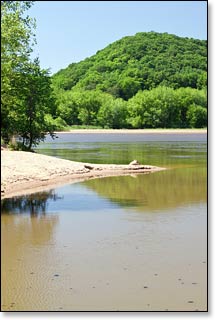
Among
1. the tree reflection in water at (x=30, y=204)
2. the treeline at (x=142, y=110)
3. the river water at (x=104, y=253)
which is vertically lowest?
the river water at (x=104, y=253)

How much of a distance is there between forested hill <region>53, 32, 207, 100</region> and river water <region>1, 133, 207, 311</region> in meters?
1.84

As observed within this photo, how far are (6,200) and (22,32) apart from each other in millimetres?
3320

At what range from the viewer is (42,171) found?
523 inches

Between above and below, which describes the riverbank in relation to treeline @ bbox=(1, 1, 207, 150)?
below

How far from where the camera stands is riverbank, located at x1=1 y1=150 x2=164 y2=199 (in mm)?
10930

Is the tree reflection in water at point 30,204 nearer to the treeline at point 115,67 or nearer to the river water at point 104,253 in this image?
the river water at point 104,253

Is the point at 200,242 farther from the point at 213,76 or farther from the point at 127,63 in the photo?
the point at 127,63

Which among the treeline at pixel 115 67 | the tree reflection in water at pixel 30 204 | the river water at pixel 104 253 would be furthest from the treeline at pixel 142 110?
the river water at pixel 104 253

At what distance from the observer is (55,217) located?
26.0 ft

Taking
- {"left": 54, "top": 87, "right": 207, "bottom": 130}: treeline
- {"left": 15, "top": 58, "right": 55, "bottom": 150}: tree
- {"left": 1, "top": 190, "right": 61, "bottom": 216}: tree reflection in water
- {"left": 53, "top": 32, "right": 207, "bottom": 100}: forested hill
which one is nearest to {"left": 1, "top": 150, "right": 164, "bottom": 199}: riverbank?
{"left": 1, "top": 190, "right": 61, "bottom": 216}: tree reflection in water

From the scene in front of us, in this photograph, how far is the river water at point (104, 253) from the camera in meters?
4.54

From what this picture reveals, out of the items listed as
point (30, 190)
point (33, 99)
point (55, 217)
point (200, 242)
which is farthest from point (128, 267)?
point (33, 99)

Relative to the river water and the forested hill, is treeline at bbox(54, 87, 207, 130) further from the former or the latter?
the river water

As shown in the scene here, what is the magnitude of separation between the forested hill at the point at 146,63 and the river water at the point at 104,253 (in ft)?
6.02
